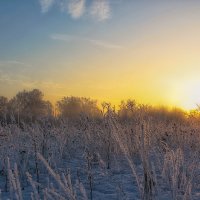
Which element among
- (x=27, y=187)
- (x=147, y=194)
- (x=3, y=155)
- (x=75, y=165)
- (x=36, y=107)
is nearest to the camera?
(x=147, y=194)

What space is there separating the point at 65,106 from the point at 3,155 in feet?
104

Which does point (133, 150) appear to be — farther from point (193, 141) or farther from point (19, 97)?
point (19, 97)

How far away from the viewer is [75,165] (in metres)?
6.37

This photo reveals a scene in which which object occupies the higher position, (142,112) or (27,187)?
→ (142,112)

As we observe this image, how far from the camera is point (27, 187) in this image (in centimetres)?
491

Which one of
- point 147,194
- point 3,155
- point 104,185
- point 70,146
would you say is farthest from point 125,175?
point 147,194

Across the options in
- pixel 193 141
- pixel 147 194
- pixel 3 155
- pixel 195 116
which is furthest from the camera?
pixel 195 116

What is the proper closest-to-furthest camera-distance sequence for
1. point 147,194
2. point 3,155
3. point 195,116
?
point 147,194 → point 3,155 → point 195,116

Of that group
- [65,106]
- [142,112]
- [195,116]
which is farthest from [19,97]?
[142,112]

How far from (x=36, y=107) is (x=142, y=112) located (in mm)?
34770

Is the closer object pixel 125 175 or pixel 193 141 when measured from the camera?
pixel 125 175

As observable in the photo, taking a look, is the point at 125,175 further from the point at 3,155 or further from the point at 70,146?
the point at 70,146

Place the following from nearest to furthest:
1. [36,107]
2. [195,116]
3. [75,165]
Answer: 1. [75,165]
2. [195,116]
3. [36,107]

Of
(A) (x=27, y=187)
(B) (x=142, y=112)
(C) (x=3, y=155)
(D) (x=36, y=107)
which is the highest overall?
(D) (x=36, y=107)
